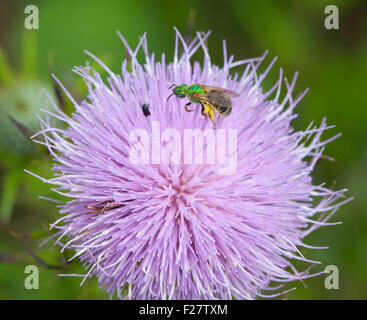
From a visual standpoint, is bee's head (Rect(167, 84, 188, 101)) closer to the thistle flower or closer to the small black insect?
the thistle flower

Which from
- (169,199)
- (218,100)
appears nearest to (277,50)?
(218,100)

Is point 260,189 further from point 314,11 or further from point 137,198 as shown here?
point 314,11

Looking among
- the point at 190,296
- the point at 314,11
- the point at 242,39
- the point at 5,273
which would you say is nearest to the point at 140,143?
the point at 190,296

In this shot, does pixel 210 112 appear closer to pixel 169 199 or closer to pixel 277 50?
pixel 169 199

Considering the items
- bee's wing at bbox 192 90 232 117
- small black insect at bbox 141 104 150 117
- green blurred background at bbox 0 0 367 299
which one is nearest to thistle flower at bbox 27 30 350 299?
small black insect at bbox 141 104 150 117

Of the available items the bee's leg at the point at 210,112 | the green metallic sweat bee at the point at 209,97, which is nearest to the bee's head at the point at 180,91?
the green metallic sweat bee at the point at 209,97
